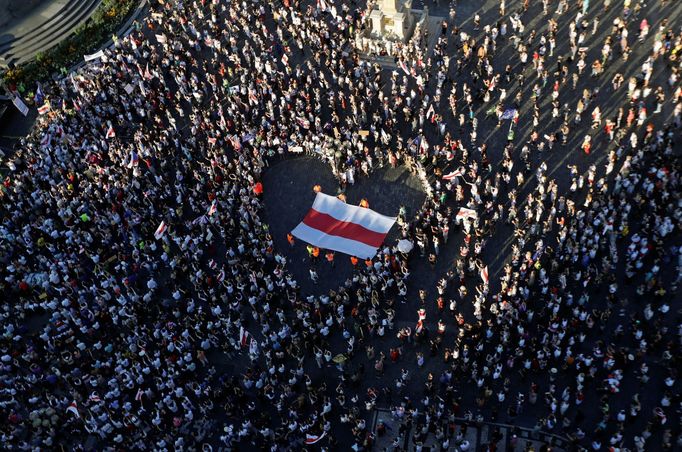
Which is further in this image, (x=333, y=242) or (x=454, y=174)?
(x=454, y=174)

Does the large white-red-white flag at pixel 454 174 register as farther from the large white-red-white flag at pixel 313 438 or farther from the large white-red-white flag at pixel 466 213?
the large white-red-white flag at pixel 313 438

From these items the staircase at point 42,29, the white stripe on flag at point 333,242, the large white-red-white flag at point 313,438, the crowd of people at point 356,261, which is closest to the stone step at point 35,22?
the staircase at point 42,29

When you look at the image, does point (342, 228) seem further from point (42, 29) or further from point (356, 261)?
point (42, 29)

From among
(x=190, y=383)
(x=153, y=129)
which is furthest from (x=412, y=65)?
(x=190, y=383)

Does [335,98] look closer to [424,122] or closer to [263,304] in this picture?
[424,122]

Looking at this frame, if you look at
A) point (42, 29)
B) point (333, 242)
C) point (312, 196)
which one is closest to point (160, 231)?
point (312, 196)

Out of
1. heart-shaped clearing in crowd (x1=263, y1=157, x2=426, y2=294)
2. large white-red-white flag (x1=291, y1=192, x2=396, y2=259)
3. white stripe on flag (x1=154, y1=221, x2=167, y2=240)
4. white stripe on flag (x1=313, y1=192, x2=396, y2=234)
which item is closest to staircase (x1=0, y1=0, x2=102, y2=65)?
heart-shaped clearing in crowd (x1=263, y1=157, x2=426, y2=294)
